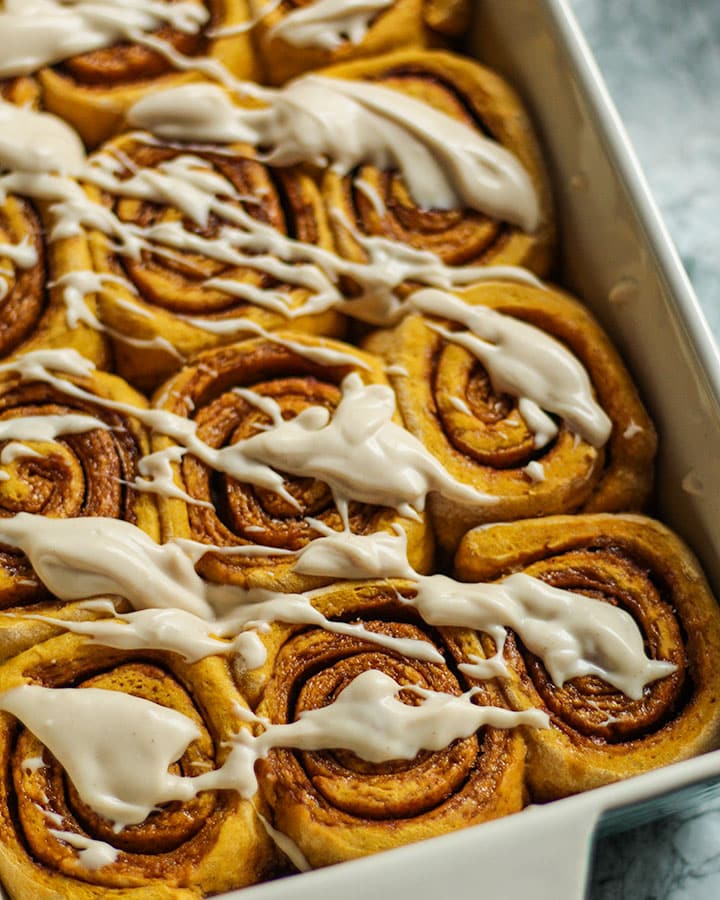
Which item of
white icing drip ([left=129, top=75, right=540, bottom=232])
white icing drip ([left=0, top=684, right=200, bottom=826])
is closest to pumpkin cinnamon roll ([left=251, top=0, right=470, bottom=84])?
white icing drip ([left=129, top=75, right=540, bottom=232])

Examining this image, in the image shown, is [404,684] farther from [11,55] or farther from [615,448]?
[11,55]

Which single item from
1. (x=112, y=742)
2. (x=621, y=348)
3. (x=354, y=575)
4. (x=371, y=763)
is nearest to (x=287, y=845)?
(x=371, y=763)

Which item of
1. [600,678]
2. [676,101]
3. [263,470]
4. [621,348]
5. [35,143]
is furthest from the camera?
[676,101]

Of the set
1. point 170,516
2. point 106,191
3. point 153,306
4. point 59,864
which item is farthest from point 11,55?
point 59,864

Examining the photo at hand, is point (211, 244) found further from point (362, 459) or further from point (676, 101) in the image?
point (676, 101)

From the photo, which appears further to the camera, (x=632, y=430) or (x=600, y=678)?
(x=632, y=430)

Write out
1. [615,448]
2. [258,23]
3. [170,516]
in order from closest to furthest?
[170,516] < [615,448] < [258,23]

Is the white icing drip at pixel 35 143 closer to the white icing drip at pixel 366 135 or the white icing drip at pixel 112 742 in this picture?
the white icing drip at pixel 366 135
